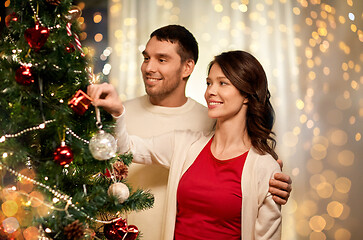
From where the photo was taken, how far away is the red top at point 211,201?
4.83 ft

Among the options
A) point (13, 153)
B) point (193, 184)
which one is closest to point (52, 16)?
point (13, 153)

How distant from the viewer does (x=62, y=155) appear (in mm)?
967

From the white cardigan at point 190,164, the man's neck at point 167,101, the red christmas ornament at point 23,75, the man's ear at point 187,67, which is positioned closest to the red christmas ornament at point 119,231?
the white cardigan at point 190,164

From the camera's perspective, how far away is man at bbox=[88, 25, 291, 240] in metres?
1.82

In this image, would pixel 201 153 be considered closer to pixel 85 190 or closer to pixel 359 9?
pixel 85 190

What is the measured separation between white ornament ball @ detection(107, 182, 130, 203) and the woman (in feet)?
0.89

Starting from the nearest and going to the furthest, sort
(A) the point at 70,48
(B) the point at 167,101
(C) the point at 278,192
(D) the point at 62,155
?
(D) the point at 62,155 → (A) the point at 70,48 → (C) the point at 278,192 → (B) the point at 167,101

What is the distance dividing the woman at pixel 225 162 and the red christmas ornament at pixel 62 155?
0.38 meters

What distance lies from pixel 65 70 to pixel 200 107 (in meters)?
1.06

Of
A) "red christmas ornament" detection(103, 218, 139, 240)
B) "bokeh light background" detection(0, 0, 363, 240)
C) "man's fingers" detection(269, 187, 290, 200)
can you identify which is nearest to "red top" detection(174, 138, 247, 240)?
"man's fingers" detection(269, 187, 290, 200)

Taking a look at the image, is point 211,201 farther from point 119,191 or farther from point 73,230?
point 73,230

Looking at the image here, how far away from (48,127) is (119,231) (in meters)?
0.37

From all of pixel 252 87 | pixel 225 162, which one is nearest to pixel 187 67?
pixel 252 87

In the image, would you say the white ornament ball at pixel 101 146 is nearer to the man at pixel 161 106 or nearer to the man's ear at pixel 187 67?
the man at pixel 161 106
